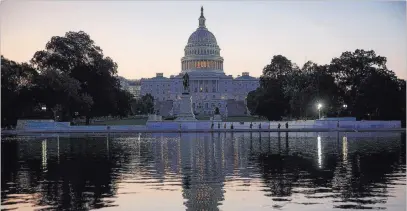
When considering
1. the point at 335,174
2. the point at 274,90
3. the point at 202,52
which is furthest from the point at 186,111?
the point at 202,52

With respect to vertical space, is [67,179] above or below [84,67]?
below

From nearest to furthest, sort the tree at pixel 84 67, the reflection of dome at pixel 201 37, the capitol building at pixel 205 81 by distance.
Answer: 1. the tree at pixel 84 67
2. the capitol building at pixel 205 81
3. the reflection of dome at pixel 201 37

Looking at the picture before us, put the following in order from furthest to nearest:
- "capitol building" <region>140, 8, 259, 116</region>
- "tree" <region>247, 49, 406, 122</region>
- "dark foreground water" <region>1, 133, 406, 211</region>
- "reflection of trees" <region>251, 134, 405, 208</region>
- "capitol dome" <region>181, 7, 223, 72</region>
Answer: "capitol dome" <region>181, 7, 223, 72</region> < "capitol building" <region>140, 8, 259, 116</region> < "tree" <region>247, 49, 406, 122</region> < "reflection of trees" <region>251, 134, 405, 208</region> < "dark foreground water" <region>1, 133, 406, 211</region>

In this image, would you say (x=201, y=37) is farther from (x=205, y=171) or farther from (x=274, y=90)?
(x=205, y=171)

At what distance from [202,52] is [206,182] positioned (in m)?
152

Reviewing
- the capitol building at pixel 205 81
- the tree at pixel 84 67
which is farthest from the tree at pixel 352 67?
the capitol building at pixel 205 81

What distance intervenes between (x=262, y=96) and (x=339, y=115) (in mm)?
15825

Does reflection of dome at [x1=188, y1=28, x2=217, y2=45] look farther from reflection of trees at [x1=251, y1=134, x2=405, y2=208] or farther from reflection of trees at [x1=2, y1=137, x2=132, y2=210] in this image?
reflection of trees at [x1=2, y1=137, x2=132, y2=210]

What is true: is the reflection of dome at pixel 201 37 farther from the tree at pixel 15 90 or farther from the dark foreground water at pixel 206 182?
the dark foreground water at pixel 206 182

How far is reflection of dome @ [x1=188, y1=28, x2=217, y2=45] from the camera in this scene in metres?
167

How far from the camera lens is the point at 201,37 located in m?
168

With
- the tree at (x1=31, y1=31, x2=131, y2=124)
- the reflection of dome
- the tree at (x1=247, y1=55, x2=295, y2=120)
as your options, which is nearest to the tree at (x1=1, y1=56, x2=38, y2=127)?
the tree at (x1=31, y1=31, x2=131, y2=124)

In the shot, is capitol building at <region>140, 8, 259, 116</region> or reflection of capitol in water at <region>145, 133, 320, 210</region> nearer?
reflection of capitol in water at <region>145, 133, 320, 210</region>

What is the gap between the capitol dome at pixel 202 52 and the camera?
548ft
